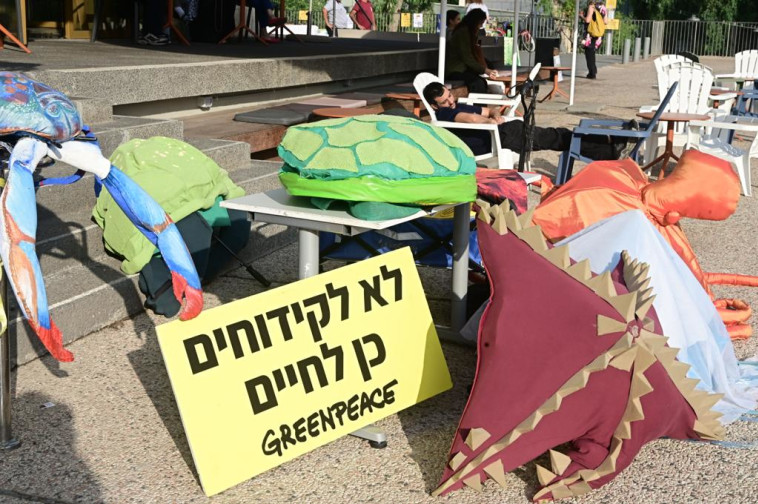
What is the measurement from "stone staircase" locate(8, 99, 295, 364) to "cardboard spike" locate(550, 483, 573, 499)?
232cm

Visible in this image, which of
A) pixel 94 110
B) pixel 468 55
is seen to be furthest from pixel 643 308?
pixel 468 55

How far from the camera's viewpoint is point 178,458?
336cm

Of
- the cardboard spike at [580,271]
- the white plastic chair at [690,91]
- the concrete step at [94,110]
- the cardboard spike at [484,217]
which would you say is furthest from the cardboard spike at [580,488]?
the white plastic chair at [690,91]

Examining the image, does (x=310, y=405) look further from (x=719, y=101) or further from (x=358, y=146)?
(x=719, y=101)

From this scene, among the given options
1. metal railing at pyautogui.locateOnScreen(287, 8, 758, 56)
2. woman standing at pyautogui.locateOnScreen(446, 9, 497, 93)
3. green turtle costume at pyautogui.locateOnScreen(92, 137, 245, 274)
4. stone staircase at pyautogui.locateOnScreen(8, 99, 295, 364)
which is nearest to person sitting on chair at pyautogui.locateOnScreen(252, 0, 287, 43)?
woman standing at pyautogui.locateOnScreen(446, 9, 497, 93)

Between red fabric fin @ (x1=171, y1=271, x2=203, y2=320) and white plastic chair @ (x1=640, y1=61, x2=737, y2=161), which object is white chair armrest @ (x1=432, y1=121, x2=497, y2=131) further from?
red fabric fin @ (x1=171, y1=271, x2=203, y2=320)

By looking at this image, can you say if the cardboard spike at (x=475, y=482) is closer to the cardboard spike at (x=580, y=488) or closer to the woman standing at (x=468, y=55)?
the cardboard spike at (x=580, y=488)

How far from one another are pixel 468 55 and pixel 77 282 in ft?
25.3

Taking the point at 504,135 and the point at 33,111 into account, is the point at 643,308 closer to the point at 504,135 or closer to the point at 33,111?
the point at 33,111

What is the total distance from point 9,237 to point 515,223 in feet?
5.30

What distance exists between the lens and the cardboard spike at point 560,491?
10.1 ft

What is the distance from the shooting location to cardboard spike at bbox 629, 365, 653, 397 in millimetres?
2926

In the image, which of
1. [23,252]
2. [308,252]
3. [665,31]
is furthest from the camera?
[665,31]

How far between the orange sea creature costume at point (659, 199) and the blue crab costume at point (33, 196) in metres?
1.80
